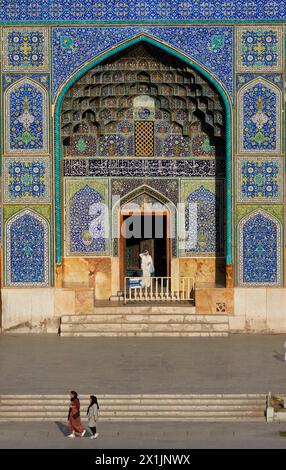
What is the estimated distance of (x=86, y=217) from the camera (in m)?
18.2

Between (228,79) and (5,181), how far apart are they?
3911 mm

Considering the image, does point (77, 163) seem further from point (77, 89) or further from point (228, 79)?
point (228, 79)

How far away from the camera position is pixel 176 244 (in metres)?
18.4

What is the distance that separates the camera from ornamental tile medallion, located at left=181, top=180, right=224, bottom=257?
59.5ft

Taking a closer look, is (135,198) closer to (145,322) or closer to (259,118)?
(145,322)

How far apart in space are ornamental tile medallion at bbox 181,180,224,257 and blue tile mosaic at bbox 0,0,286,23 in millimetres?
2991

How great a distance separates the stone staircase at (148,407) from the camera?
39.7 feet

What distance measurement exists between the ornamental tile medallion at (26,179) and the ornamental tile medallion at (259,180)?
3097mm

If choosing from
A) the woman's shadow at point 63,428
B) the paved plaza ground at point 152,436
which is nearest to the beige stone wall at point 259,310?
the paved plaza ground at point 152,436

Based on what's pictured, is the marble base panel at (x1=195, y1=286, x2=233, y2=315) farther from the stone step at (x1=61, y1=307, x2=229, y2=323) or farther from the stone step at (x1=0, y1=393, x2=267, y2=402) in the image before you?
the stone step at (x1=0, y1=393, x2=267, y2=402)

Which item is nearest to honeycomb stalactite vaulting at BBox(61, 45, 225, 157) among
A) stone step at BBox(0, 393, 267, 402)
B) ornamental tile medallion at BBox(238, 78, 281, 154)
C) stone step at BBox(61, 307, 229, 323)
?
ornamental tile medallion at BBox(238, 78, 281, 154)

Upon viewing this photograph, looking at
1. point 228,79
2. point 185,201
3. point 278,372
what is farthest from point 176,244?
point 278,372

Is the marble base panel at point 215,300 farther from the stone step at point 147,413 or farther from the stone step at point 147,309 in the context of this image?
the stone step at point 147,413

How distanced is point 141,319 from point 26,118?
12.1ft
